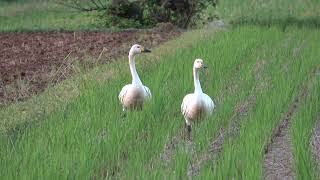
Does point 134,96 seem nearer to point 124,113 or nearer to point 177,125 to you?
point 124,113

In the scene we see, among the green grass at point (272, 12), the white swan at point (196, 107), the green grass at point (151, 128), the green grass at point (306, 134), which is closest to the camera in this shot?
the green grass at point (306, 134)

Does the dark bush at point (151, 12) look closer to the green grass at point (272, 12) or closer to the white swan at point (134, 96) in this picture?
the green grass at point (272, 12)

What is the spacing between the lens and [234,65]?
825 cm

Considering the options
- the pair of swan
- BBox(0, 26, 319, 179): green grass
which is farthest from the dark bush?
the pair of swan

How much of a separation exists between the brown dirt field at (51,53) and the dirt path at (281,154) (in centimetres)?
204

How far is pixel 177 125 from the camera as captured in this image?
548 cm

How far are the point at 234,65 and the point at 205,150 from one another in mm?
3584

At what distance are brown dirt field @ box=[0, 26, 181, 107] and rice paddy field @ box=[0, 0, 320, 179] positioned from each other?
38cm

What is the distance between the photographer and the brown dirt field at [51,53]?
25.6 feet

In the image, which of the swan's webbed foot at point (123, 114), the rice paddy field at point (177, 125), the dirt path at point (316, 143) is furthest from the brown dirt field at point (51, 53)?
the dirt path at point (316, 143)

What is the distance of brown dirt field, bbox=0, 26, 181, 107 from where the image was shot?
779 centimetres

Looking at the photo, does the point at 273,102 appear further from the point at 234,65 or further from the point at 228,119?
the point at 234,65

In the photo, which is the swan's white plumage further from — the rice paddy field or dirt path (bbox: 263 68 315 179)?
dirt path (bbox: 263 68 315 179)

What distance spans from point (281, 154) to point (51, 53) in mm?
6212
